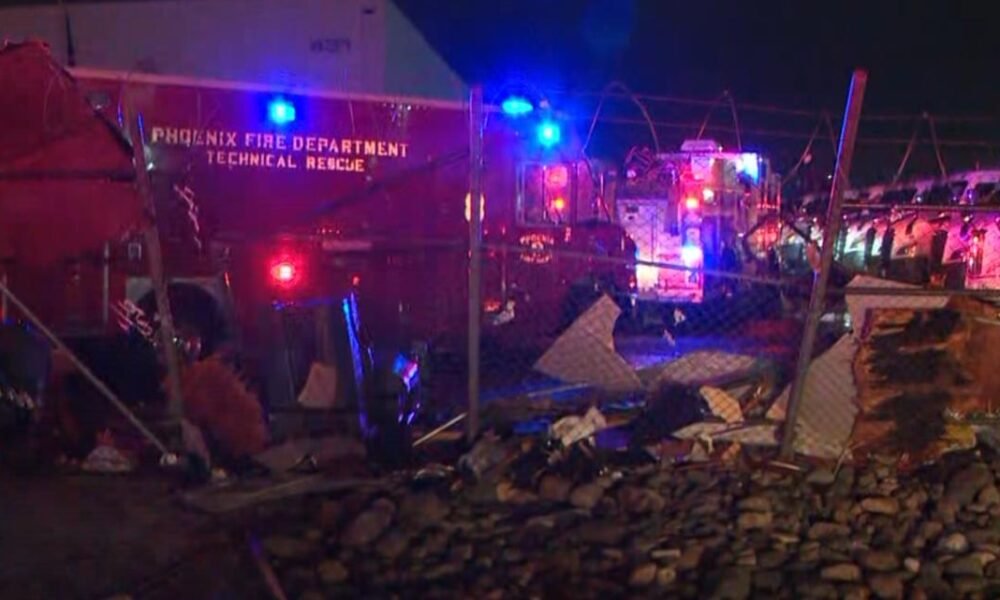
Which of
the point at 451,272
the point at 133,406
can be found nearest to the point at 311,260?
the point at 451,272

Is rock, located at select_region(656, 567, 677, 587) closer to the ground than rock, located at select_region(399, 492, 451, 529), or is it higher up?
closer to the ground

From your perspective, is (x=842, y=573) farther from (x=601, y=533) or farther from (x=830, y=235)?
(x=830, y=235)

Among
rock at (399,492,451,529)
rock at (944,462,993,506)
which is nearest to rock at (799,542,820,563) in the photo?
rock at (944,462,993,506)

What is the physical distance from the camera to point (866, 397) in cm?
802

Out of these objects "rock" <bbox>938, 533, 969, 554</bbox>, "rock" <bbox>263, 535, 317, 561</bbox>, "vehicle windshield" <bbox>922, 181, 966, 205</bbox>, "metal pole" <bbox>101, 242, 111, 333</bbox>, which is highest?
"vehicle windshield" <bbox>922, 181, 966, 205</bbox>

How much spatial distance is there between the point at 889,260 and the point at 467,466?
474 inches

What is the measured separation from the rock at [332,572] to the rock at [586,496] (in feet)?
4.95

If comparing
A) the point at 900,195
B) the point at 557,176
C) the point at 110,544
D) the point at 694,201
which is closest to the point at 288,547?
the point at 110,544

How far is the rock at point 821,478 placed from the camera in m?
7.43

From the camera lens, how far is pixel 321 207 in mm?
12328

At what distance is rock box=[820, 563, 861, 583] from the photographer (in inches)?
235

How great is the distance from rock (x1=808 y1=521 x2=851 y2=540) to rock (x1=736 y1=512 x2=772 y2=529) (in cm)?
24

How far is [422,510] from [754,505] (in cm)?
185

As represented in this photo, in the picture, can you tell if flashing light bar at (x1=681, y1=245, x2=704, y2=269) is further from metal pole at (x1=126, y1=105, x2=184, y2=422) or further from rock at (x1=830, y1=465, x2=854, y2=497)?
metal pole at (x1=126, y1=105, x2=184, y2=422)
